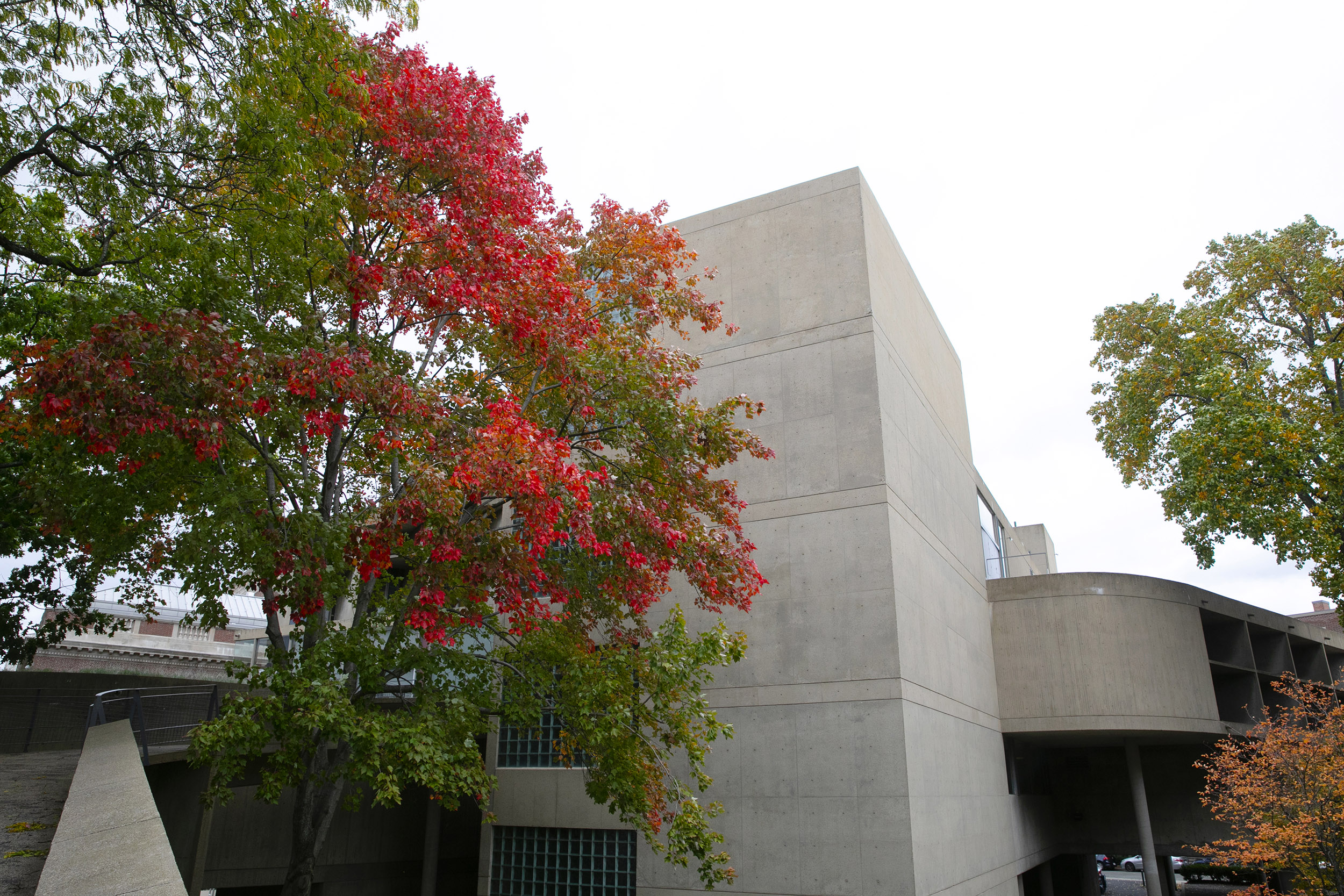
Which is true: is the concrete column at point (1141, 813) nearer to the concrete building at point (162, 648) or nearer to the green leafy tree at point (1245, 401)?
the green leafy tree at point (1245, 401)

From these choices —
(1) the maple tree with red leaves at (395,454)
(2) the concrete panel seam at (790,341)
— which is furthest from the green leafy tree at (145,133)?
(2) the concrete panel seam at (790,341)

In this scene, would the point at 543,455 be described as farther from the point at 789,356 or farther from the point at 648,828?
the point at 789,356

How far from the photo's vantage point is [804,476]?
51.6 feet

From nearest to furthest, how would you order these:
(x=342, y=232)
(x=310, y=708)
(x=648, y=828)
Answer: (x=310, y=708)
(x=648, y=828)
(x=342, y=232)

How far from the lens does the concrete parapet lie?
4.91m

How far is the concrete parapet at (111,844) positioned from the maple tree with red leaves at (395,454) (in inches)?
77.0

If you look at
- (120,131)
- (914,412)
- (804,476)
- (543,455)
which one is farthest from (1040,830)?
(120,131)

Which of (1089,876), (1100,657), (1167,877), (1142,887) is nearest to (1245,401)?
(1100,657)

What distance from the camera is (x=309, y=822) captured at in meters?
10.6

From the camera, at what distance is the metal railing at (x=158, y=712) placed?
13.2m

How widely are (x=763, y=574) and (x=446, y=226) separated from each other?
330 inches

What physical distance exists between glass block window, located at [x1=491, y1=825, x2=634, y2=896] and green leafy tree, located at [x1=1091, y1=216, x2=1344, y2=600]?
16547 millimetres

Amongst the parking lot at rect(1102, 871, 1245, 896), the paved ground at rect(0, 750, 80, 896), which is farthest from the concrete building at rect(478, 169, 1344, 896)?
the parking lot at rect(1102, 871, 1245, 896)

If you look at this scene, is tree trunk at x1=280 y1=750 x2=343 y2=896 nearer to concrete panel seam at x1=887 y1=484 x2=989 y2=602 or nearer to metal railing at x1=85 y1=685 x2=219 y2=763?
metal railing at x1=85 y1=685 x2=219 y2=763
